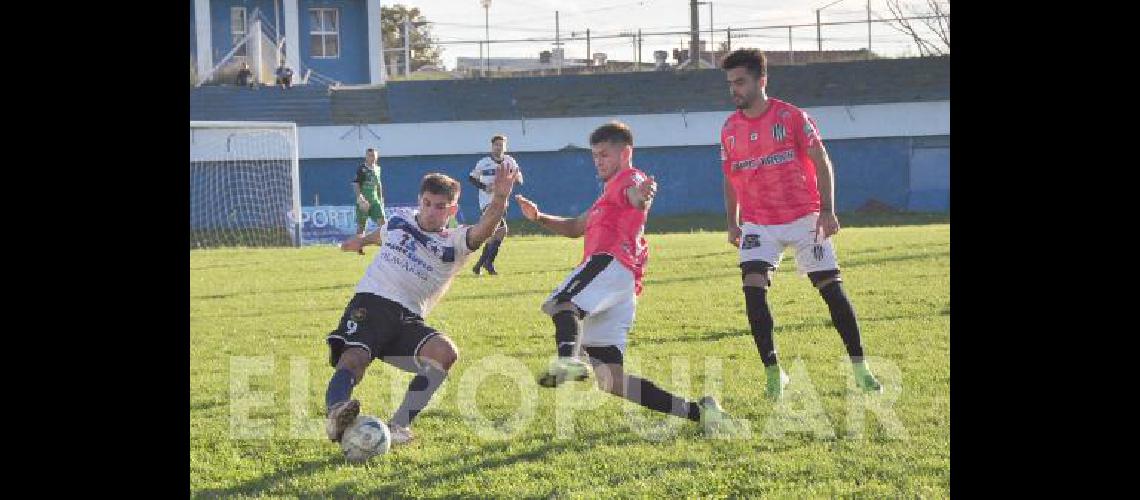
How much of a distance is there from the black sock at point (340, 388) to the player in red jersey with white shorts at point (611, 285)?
954 millimetres

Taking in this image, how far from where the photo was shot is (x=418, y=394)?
22.1 feet

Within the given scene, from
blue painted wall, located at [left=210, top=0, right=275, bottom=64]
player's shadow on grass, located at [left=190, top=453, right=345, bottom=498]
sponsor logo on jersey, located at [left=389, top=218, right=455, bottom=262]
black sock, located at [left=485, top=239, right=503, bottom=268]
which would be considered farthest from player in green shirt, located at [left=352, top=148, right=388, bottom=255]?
blue painted wall, located at [left=210, top=0, right=275, bottom=64]

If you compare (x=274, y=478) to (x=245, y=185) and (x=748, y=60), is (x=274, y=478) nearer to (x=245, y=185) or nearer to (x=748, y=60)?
(x=748, y=60)

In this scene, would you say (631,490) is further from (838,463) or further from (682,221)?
(682,221)

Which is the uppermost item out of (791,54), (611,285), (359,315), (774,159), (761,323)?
(791,54)

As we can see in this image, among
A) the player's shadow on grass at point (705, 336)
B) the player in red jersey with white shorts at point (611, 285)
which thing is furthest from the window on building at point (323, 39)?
the player in red jersey with white shorts at point (611, 285)

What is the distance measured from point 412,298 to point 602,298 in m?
1.02

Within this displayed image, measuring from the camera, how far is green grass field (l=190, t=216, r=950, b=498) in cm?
560

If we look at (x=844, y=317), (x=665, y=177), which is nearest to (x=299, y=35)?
(x=665, y=177)
